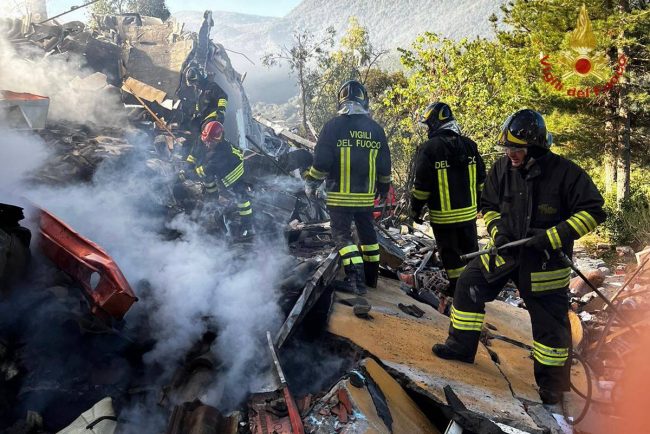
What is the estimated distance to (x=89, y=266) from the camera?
258cm

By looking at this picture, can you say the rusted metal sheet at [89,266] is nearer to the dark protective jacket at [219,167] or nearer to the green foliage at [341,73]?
the dark protective jacket at [219,167]

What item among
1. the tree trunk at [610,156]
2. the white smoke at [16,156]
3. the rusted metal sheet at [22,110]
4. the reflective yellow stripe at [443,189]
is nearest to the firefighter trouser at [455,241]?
the reflective yellow stripe at [443,189]

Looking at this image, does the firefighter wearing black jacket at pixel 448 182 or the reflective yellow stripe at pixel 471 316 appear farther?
the firefighter wearing black jacket at pixel 448 182

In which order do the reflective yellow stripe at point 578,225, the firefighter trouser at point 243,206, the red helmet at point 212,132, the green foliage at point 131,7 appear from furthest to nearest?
the green foliage at point 131,7 < the firefighter trouser at point 243,206 < the red helmet at point 212,132 < the reflective yellow stripe at point 578,225

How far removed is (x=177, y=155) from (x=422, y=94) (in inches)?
252

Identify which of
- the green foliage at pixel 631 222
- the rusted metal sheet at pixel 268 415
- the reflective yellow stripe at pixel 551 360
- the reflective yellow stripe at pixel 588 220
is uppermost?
the reflective yellow stripe at pixel 588 220

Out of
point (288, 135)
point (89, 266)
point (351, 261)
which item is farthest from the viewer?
point (288, 135)

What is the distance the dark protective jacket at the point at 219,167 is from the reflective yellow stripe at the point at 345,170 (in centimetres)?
257

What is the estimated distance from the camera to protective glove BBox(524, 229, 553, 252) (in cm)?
271

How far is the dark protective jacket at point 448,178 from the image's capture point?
3.98m

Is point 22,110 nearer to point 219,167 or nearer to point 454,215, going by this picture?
point 219,167

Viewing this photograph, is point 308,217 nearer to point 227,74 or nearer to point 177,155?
point 177,155

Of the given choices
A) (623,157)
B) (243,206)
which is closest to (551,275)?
(243,206)

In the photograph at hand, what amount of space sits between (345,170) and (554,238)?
1938mm
